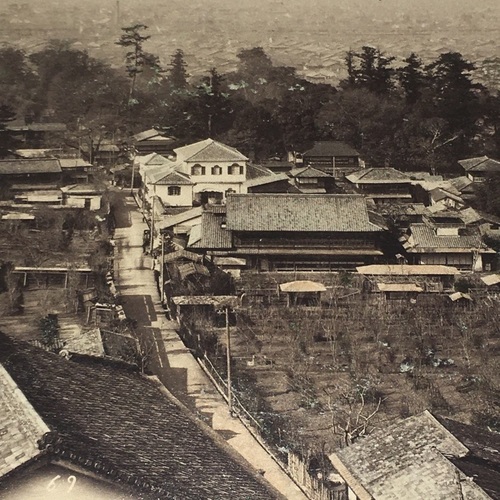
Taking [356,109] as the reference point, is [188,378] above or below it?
below

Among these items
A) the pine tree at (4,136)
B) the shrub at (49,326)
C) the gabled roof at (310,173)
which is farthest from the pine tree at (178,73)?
the shrub at (49,326)

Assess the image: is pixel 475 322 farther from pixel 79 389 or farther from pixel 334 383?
pixel 79 389

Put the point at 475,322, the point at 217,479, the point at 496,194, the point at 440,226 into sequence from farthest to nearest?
the point at 496,194 → the point at 440,226 → the point at 475,322 → the point at 217,479

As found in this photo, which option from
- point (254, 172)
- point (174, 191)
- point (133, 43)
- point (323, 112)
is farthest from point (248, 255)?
point (133, 43)

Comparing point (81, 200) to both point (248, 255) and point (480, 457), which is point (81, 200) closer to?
point (248, 255)

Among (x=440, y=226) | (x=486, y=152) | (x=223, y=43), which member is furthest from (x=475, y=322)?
(x=223, y=43)

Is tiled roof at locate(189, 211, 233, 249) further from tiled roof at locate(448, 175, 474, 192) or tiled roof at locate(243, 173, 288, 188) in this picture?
tiled roof at locate(448, 175, 474, 192)
